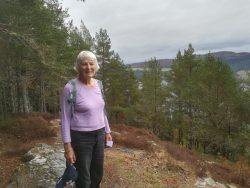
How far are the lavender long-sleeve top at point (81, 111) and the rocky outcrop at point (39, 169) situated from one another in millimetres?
3757

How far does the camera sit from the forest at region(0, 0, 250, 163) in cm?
1756

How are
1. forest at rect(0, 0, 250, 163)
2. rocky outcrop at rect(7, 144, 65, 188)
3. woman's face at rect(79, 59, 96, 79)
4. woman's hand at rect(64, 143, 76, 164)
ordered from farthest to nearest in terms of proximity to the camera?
forest at rect(0, 0, 250, 163), rocky outcrop at rect(7, 144, 65, 188), woman's face at rect(79, 59, 96, 79), woman's hand at rect(64, 143, 76, 164)

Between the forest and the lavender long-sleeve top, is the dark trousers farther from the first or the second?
the forest

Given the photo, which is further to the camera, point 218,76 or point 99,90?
point 218,76

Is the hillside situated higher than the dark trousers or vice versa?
the dark trousers

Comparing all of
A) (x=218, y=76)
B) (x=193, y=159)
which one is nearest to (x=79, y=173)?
(x=193, y=159)

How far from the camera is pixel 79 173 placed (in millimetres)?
5309

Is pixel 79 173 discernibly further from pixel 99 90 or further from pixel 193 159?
pixel 193 159

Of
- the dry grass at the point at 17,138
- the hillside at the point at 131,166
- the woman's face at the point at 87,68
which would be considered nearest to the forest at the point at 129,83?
the dry grass at the point at 17,138

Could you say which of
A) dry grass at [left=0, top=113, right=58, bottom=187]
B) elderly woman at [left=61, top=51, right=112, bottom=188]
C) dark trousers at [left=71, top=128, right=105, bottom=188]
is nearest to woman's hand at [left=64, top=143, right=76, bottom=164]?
elderly woman at [left=61, top=51, right=112, bottom=188]

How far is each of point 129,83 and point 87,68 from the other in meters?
45.6

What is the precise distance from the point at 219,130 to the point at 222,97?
2.94m

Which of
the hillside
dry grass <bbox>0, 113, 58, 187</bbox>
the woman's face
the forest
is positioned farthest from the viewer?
the forest

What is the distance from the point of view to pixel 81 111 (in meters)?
5.12
